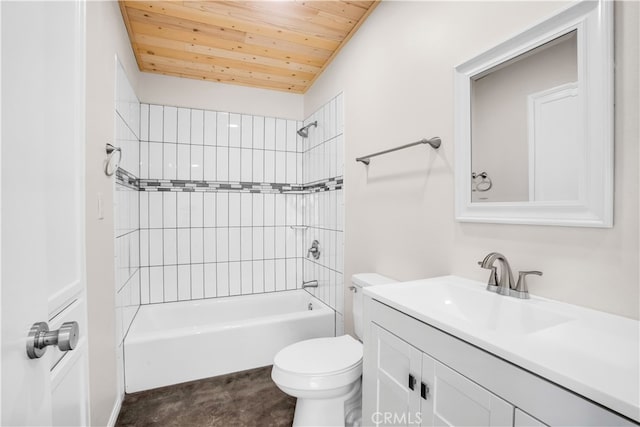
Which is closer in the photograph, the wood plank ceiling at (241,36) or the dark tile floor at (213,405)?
the dark tile floor at (213,405)

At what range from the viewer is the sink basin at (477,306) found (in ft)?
2.93

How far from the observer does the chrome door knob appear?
0.49 m

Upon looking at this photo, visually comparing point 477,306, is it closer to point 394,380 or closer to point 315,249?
point 394,380

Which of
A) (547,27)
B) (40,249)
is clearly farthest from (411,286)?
(40,249)

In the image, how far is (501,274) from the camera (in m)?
1.05

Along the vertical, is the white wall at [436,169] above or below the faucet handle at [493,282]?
above

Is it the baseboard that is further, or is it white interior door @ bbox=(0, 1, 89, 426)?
→ the baseboard

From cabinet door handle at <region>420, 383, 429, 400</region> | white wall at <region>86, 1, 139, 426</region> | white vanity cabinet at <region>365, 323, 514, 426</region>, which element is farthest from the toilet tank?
white wall at <region>86, 1, 139, 426</region>

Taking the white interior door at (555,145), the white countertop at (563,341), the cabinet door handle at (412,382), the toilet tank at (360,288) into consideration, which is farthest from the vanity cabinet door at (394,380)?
the white interior door at (555,145)

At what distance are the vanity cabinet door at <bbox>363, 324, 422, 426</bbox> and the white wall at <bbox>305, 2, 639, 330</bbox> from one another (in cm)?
46

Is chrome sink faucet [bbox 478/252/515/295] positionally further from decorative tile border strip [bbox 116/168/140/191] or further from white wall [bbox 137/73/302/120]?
white wall [bbox 137/73/302/120]

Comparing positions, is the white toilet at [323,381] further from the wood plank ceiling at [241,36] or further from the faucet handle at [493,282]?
the wood plank ceiling at [241,36]

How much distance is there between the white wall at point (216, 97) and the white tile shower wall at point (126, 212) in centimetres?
23

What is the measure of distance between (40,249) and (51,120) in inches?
19.1
